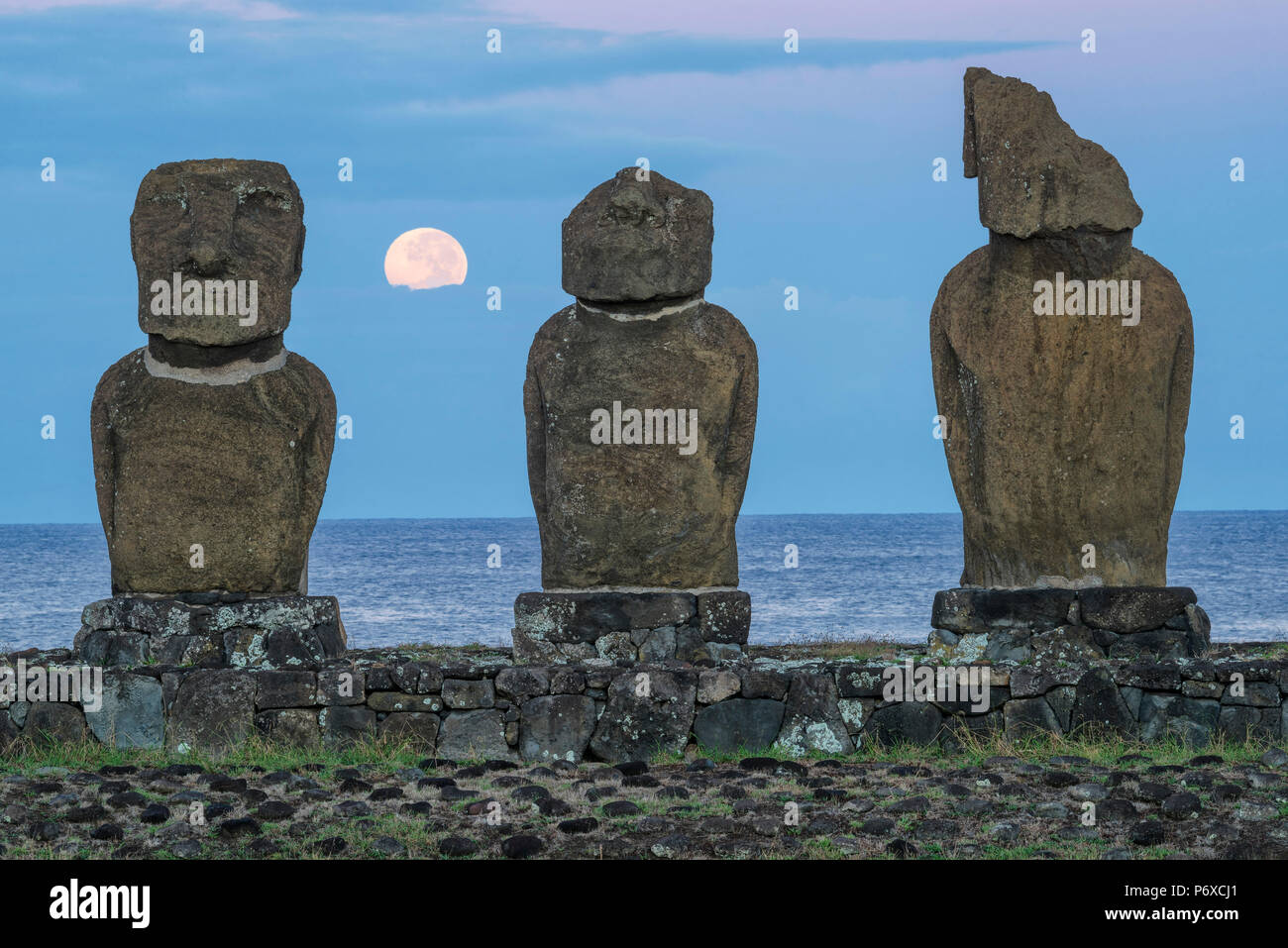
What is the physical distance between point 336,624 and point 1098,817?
5.72m

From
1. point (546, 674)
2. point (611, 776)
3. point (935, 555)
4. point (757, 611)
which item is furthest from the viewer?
point (935, 555)

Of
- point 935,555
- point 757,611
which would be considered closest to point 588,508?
point 757,611

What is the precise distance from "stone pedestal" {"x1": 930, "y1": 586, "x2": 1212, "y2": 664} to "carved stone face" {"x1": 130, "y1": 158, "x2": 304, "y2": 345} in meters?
5.24

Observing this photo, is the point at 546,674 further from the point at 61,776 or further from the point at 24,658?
the point at 24,658

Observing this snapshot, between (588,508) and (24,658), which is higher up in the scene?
(588,508)

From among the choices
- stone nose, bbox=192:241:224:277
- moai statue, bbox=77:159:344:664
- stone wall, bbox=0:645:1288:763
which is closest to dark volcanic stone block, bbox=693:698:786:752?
stone wall, bbox=0:645:1288:763

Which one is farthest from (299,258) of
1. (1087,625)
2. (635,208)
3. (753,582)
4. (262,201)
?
(753,582)

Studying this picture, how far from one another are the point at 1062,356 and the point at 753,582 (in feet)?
147

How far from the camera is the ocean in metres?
37.5

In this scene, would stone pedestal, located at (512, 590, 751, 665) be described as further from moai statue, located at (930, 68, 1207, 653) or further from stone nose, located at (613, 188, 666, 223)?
stone nose, located at (613, 188, 666, 223)

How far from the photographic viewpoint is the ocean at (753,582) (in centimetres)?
3750

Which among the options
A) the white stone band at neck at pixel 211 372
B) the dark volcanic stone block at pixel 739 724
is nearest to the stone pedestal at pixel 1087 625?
the dark volcanic stone block at pixel 739 724

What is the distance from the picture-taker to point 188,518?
39.4ft

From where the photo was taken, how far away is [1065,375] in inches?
475
